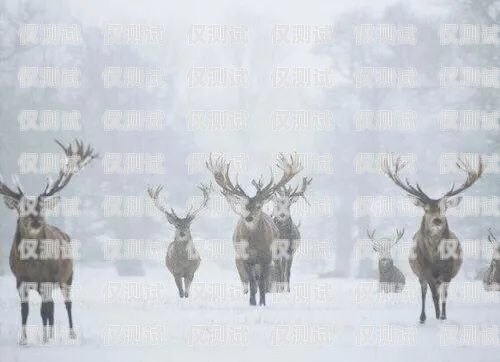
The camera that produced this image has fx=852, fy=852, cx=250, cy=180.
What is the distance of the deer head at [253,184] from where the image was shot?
694cm

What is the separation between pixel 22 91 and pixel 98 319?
206 cm

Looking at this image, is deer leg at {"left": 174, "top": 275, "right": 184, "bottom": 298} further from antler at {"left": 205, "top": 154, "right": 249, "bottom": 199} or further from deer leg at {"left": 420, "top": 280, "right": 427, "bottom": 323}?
deer leg at {"left": 420, "top": 280, "right": 427, "bottom": 323}

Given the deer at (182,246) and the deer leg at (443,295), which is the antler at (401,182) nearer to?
the deer leg at (443,295)

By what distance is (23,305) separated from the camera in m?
6.35

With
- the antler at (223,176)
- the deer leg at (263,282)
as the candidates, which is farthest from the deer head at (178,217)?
the deer leg at (263,282)

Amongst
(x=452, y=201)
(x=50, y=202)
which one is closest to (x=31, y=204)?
(x=50, y=202)

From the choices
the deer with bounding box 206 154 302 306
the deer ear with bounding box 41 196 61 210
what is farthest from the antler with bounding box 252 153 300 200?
the deer ear with bounding box 41 196 61 210

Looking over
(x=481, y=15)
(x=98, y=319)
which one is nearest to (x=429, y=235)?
(x=481, y=15)

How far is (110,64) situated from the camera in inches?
288

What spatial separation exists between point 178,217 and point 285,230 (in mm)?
924

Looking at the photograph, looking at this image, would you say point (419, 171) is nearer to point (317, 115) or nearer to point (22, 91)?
point (317, 115)

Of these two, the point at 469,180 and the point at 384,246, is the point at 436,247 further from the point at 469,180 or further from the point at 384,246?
the point at 384,246

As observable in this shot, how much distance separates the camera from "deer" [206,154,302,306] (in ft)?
22.9

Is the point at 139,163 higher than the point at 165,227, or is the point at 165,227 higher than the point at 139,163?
the point at 139,163
